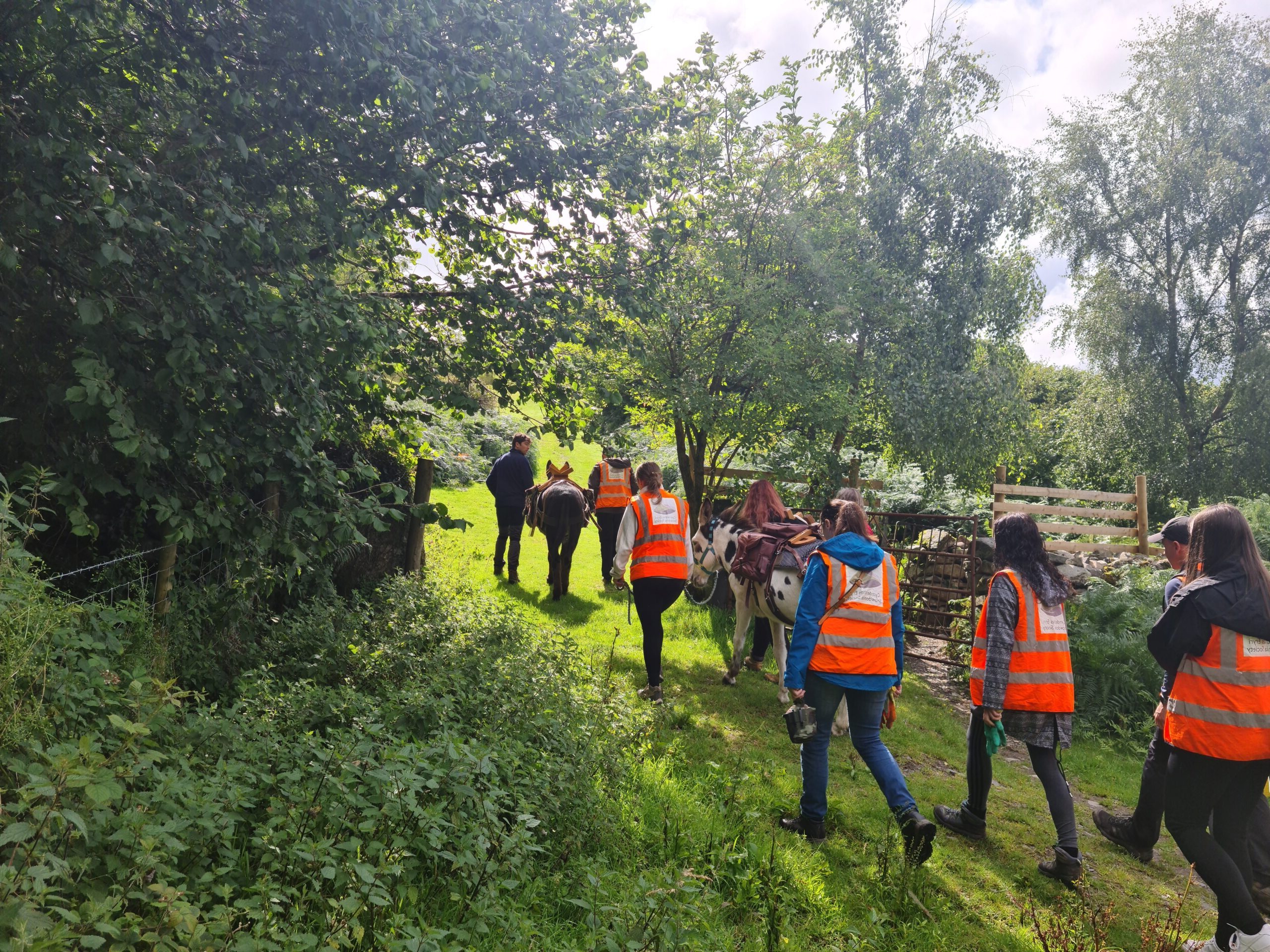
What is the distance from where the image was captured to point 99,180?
3545 mm

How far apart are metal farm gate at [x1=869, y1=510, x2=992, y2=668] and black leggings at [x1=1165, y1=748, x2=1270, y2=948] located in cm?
491

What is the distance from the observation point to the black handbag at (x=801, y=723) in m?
4.69

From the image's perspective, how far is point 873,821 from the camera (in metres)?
5.31

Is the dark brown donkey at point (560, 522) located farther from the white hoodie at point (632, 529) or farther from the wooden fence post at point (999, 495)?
the wooden fence post at point (999, 495)

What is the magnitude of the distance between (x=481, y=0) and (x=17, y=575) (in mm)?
4942

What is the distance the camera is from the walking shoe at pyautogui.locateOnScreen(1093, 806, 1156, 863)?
529 centimetres

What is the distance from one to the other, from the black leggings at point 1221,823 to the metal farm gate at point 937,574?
4.91 metres

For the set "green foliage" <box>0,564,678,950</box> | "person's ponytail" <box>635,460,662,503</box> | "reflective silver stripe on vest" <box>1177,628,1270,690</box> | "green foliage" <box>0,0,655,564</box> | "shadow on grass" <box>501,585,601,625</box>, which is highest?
"green foliage" <box>0,0,655,564</box>

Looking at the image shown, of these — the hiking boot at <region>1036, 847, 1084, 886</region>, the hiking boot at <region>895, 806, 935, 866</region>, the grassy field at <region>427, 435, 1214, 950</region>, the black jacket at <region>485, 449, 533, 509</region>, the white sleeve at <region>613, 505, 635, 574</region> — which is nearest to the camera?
the grassy field at <region>427, 435, 1214, 950</region>

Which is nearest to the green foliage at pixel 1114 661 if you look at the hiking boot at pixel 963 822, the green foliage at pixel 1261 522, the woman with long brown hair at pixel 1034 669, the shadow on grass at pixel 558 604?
the hiking boot at pixel 963 822

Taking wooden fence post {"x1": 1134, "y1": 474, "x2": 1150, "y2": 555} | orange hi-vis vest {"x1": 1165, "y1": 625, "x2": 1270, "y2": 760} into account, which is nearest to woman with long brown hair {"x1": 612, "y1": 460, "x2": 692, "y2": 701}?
orange hi-vis vest {"x1": 1165, "y1": 625, "x2": 1270, "y2": 760}

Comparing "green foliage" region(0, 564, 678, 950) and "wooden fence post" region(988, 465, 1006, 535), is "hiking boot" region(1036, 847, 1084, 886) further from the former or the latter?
"wooden fence post" region(988, 465, 1006, 535)

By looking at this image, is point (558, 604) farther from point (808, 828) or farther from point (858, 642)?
point (858, 642)

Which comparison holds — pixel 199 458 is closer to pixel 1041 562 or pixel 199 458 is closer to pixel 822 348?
pixel 1041 562
